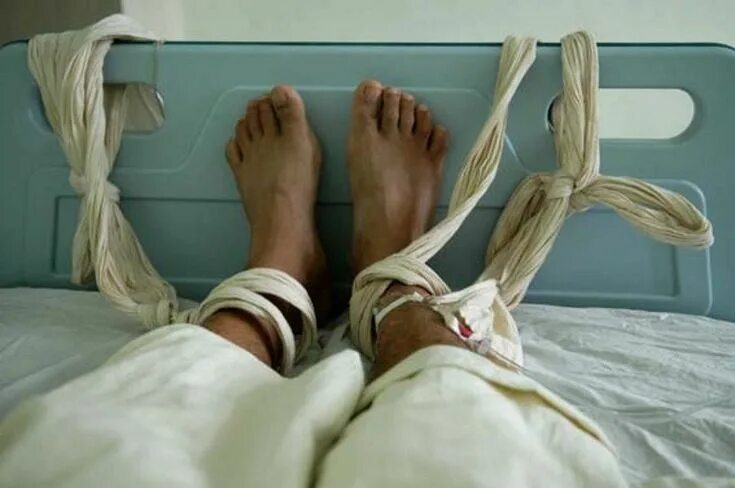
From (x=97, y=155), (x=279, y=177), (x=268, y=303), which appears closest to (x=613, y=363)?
(x=268, y=303)

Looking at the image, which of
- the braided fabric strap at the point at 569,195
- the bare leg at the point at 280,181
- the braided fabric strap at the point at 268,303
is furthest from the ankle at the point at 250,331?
the braided fabric strap at the point at 569,195

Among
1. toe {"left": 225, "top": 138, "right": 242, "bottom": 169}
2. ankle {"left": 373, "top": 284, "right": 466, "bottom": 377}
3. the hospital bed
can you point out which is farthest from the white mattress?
toe {"left": 225, "top": 138, "right": 242, "bottom": 169}

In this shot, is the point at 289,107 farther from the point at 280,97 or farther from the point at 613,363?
the point at 613,363

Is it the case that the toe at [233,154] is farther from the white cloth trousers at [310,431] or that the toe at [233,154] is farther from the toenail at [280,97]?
the white cloth trousers at [310,431]

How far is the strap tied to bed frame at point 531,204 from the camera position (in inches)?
27.3

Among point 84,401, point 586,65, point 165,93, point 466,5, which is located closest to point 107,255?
point 165,93

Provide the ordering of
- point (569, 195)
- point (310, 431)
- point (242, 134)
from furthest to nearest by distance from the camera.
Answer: point (242, 134) → point (569, 195) → point (310, 431)

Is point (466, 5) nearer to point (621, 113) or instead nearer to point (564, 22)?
point (564, 22)

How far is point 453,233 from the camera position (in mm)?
736

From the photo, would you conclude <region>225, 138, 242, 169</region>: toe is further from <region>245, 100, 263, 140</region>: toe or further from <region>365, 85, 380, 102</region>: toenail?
<region>365, 85, 380, 102</region>: toenail

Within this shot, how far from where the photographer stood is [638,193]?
710 mm

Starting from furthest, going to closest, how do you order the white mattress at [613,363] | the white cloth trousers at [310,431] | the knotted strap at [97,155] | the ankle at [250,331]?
1. the knotted strap at [97,155]
2. the ankle at [250,331]
3. the white mattress at [613,363]
4. the white cloth trousers at [310,431]

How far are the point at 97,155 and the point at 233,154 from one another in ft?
0.47

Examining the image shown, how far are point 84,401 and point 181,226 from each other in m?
0.46
